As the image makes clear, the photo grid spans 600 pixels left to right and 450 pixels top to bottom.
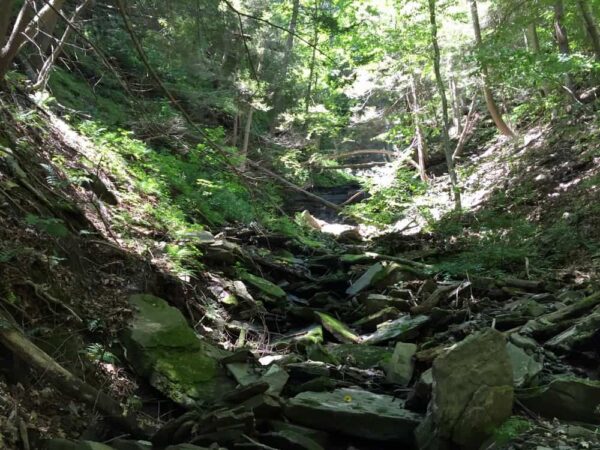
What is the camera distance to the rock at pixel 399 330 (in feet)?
22.8

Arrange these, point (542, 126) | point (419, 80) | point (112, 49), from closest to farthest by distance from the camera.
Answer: point (112, 49) < point (542, 126) < point (419, 80)

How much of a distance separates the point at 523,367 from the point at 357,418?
164 cm

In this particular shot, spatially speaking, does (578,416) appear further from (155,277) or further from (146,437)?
(155,277)

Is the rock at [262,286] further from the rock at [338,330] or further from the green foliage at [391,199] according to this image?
the green foliage at [391,199]

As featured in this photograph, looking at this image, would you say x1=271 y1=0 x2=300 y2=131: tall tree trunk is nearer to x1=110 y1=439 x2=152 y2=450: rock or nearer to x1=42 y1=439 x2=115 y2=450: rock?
x1=110 y1=439 x2=152 y2=450: rock

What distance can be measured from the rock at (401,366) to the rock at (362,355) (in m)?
0.27

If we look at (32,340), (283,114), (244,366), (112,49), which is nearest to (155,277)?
(244,366)

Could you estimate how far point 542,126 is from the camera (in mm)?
15812

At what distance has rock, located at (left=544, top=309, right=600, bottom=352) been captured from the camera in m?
5.15

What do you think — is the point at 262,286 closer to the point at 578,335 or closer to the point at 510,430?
the point at 578,335

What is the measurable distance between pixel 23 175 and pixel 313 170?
1569 cm

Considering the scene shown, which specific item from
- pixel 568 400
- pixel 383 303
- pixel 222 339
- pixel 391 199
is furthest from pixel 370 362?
pixel 391 199

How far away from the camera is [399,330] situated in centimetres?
707

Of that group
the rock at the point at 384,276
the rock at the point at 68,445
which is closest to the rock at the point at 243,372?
the rock at the point at 68,445
